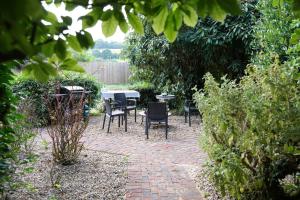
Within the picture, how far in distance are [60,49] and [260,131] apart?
297cm

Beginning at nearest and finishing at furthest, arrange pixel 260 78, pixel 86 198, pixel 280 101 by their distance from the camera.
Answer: pixel 280 101 → pixel 260 78 → pixel 86 198

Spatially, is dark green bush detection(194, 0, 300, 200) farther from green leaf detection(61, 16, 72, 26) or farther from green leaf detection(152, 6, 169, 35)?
green leaf detection(61, 16, 72, 26)

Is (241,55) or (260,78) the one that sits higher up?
(241,55)

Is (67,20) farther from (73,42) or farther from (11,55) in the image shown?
(11,55)

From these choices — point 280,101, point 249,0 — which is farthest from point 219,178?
point 249,0

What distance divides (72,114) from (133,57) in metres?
8.73

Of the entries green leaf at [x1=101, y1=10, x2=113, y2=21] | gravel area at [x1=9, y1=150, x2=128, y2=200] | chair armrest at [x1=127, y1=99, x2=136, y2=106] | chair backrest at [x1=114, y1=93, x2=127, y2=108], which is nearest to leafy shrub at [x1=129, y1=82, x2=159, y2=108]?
chair armrest at [x1=127, y1=99, x2=136, y2=106]

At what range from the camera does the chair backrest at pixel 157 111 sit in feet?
27.7

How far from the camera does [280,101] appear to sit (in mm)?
3436

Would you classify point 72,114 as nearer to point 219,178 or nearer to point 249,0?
point 219,178

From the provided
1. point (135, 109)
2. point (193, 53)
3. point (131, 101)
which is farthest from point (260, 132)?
point (193, 53)

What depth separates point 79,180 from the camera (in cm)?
495

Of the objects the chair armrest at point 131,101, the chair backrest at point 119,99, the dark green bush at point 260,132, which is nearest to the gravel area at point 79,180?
the dark green bush at point 260,132

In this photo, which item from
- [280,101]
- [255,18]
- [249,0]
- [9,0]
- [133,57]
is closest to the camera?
[9,0]
